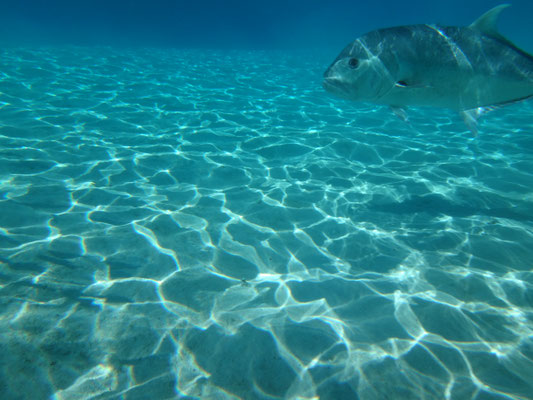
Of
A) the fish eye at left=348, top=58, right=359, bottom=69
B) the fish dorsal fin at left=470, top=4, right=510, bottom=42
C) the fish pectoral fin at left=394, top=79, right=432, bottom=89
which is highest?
the fish dorsal fin at left=470, top=4, right=510, bottom=42

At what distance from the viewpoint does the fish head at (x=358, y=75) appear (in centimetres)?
273

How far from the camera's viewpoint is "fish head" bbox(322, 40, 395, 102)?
2.73 metres

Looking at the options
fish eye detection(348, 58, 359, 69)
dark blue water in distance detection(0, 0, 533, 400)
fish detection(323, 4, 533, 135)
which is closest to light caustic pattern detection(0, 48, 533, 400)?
dark blue water in distance detection(0, 0, 533, 400)

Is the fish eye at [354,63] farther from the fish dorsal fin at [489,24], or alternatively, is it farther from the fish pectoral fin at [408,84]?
the fish dorsal fin at [489,24]

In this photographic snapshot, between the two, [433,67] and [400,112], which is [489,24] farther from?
[400,112]

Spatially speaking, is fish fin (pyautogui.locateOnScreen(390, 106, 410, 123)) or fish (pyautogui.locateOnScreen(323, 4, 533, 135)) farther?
fish fin (pyautogui.locateOnScreen(390, 106, 410, 123))

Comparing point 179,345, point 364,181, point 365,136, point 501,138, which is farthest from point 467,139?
point 179,345

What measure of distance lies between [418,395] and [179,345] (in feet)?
7.16

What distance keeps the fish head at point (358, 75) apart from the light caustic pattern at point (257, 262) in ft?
7.63

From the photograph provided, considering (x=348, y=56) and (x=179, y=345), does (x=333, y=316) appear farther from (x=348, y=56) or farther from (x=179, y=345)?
(x=348, y=56)

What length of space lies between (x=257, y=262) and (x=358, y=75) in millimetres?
2628

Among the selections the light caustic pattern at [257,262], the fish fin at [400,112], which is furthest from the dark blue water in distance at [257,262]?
the fish fin at [400,112]

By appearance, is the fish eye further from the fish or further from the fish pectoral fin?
the fish pectoral fin

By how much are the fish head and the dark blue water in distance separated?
2.33m
